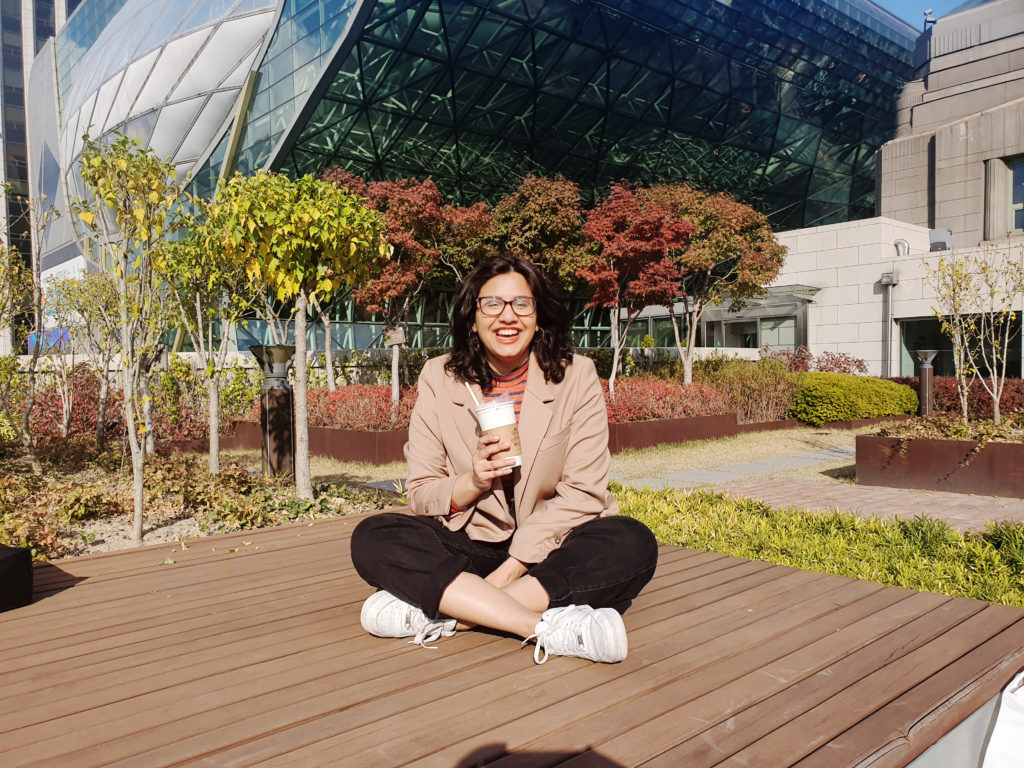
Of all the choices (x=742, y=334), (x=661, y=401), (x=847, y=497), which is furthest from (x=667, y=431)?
(x=742, y=334)

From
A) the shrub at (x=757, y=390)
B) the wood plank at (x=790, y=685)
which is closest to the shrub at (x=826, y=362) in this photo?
the shrub at (x=757, y=390)

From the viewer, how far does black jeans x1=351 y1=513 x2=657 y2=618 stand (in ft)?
7.43

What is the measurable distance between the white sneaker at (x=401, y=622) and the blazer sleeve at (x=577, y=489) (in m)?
0.37

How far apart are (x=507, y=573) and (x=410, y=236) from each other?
1131 cm

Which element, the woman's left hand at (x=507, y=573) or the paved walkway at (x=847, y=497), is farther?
the paved walkway at (x=847, y=497)

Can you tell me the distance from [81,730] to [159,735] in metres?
0.20

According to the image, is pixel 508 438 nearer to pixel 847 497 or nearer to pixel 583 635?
pixel 583 635

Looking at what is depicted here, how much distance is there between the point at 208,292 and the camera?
273 inches

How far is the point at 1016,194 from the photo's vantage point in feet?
69.9

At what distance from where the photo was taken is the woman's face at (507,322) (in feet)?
8.71

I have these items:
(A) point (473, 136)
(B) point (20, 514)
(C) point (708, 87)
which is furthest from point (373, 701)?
(C) point (708, 87)

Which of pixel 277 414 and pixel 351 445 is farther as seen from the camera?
pixel 351 445

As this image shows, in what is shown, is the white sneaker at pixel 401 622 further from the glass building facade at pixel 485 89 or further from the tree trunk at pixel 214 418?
the glass building facade at pixel 485 89

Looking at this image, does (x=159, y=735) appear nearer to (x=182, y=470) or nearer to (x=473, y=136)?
(x=182, y=470)
